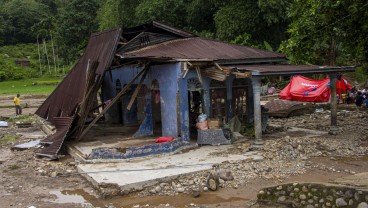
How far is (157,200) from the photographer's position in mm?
9117

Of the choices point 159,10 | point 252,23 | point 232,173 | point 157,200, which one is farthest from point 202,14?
point 157,200

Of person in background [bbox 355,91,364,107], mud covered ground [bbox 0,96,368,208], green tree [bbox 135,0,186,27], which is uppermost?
green tree [bbox 135,0,186,27]

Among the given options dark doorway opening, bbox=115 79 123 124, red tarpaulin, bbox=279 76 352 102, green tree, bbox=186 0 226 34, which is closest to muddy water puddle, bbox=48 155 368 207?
dark doorway opening, bbox=115 79 123 124

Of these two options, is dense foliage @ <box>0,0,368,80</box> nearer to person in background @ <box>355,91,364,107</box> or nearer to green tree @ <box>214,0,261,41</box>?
green tree @ <box>214,0,261,41</box>

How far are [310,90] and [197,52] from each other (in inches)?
413

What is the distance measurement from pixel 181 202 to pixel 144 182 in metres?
1.21

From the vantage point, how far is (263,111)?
614 inches

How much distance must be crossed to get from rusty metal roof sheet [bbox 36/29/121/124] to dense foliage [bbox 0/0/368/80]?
21.6 feet

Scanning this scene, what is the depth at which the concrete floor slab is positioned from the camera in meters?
9.82

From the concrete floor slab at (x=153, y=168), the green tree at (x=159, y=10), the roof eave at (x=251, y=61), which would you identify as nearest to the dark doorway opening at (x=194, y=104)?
the roof eave at (x=251, y=61)

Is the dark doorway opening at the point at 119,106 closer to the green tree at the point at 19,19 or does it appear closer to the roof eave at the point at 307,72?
the roof eave at the point at 307,72

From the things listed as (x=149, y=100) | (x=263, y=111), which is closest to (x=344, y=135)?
(x=263, y=111)

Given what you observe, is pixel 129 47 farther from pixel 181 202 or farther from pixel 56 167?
pixel 181 202

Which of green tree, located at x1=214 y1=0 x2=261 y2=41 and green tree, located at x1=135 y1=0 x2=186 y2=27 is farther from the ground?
green tree, located at x1=135 y1=0 x2=186 y2=27
